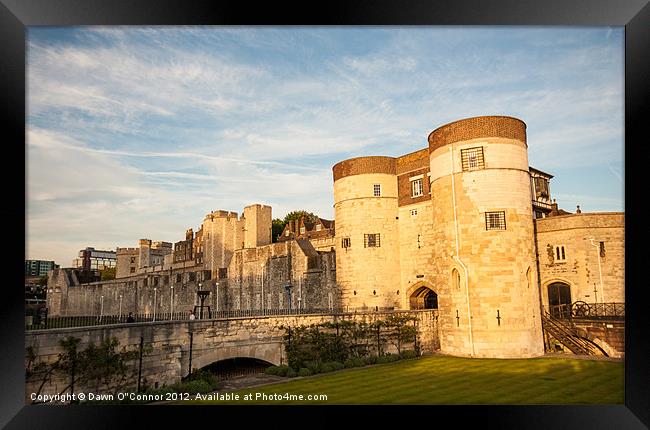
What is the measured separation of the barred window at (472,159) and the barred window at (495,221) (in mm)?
2049

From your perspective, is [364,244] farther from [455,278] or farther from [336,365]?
[336,365]

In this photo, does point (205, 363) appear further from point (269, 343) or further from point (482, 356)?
point (482, 356)

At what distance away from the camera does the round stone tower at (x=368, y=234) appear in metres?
25.3

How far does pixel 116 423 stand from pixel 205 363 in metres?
4.02

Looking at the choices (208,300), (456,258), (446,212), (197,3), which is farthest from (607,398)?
(208,300)

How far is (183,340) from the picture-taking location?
47.1 ft

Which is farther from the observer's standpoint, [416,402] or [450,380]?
[450,380]

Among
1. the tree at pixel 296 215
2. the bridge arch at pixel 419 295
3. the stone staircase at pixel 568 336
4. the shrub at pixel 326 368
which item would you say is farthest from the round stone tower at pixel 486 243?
the tree at pixel 296 215

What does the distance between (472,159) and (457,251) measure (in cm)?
397

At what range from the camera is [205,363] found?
48.4 ft

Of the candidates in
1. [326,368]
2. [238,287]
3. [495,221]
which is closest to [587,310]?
[495,221]

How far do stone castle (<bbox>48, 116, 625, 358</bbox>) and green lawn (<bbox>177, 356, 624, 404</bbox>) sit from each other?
2.67 m

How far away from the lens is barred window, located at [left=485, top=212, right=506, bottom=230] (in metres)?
19.9

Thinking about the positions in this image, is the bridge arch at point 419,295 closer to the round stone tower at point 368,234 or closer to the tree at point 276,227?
the round stone tower at point 368,234
